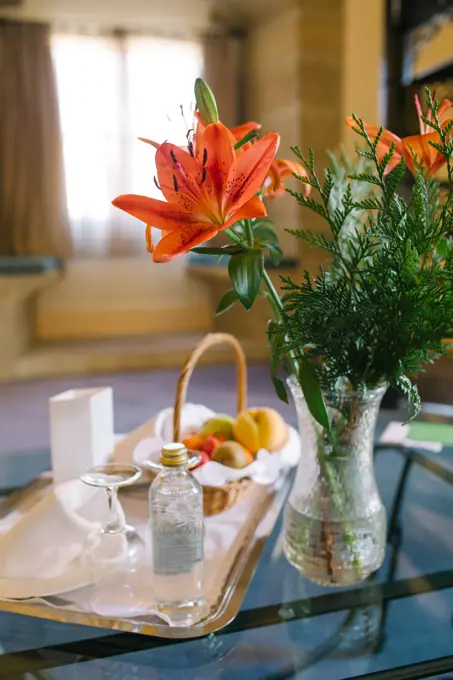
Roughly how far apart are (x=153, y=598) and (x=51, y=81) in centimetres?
457

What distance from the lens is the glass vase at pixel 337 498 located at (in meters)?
0.73

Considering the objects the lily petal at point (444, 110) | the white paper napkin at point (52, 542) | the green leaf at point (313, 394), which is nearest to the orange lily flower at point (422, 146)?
the lily petal at point (444, 110)

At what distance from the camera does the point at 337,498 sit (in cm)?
74

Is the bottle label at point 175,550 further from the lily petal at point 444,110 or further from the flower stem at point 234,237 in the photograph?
the lily petal at point 444,110

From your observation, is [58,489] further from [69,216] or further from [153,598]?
[69,216]

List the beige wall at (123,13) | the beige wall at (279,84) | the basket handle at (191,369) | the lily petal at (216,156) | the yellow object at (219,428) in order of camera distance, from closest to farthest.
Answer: the lily petal at (216,156) < the basket handle at (191,369) < the yellow object at (219,428) < the beige wall at (279,84) < the beige wall at (123,13)

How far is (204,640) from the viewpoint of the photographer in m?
0.65

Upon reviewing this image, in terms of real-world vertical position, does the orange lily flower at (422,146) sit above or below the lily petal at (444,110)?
below

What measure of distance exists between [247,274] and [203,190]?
0.30 feet

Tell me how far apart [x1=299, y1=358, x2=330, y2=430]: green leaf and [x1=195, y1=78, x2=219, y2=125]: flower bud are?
276 millimetres

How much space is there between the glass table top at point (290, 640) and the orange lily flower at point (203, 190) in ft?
1.29

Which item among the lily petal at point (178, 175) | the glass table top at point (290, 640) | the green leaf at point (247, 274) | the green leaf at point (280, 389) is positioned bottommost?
the glass table top at point (290, 640)

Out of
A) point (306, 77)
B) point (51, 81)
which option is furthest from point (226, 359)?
point (51, 81)

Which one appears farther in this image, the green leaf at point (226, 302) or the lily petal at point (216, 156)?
the green leaf at point (226, 302)
